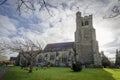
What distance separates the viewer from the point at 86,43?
5862 cm

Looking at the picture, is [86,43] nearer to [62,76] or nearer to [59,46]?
[59,46]

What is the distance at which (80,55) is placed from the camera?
57.3 metres

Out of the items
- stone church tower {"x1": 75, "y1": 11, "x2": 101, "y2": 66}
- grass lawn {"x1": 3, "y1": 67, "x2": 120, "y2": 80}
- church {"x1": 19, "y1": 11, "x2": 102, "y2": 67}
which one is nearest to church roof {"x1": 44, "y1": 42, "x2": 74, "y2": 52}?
church {"x1": 19, "y1": 11, "x2": 102, "y2": 67}

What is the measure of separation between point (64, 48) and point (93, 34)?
13.8 m

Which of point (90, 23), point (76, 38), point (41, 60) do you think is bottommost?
point (41, 60)

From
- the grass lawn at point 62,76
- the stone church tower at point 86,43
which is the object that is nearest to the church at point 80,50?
the stone church tower at point 86,43

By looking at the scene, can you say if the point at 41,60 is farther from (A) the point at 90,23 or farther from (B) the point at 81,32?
(A) the point at 90,23

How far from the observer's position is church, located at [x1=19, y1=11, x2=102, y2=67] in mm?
55787

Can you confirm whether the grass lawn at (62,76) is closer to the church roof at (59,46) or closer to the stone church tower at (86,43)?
the stone church tower at (86,43)

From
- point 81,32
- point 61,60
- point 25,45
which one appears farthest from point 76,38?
point 25,45

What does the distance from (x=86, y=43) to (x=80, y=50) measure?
12.8 feet

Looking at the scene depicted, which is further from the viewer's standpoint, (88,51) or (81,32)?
(81,32)

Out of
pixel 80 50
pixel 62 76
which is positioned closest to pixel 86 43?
pixel 80 50

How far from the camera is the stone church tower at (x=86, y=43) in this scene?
5500cm
